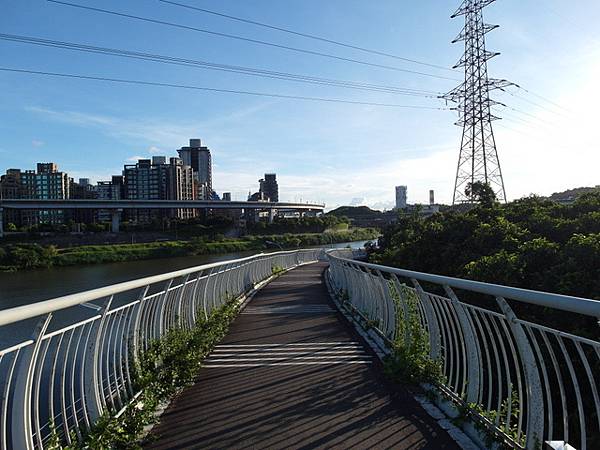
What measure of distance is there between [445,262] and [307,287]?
4558 mm

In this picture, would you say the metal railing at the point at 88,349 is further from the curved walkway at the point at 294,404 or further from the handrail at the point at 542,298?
the handrail at the point at 542,298

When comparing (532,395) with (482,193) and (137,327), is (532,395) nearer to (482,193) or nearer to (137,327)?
(137,327)

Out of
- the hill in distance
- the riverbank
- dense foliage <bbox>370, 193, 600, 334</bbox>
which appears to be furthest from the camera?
the riverbank

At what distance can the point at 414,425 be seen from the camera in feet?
13.0

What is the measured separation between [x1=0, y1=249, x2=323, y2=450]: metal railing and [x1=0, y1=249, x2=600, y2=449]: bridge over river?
1 centimetres

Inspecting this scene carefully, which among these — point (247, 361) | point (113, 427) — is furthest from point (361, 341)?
point (113, 427)

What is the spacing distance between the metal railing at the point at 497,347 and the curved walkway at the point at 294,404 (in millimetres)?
485

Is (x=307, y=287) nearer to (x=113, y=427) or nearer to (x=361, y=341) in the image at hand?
(x=361, y=341)

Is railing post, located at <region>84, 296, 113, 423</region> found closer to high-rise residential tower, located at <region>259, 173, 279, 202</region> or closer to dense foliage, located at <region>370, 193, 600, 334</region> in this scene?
dense foliage, located at <region>370, 193, 600, 334</region>

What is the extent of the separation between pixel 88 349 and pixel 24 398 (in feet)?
3.27

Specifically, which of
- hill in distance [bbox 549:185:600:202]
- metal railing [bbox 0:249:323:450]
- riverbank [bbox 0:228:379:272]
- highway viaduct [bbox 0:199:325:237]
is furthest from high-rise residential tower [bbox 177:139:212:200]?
metal railing [bbox 0:249:323:450]

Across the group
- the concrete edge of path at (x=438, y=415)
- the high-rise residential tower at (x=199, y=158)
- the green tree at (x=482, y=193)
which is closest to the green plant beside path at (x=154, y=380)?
the concrete edge of path at (x=438, y=415)

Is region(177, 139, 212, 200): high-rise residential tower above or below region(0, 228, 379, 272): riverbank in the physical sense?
above

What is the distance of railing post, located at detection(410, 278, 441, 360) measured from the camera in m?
4.94
